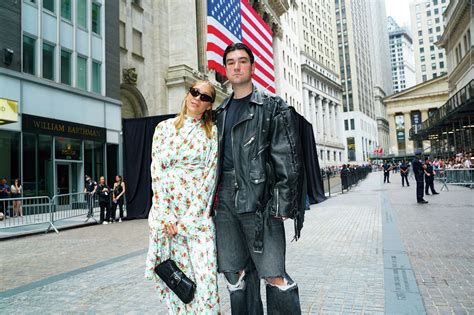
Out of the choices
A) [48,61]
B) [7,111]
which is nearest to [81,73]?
[48,61]

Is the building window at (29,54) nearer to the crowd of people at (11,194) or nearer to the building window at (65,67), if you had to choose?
the building window at (65,67)

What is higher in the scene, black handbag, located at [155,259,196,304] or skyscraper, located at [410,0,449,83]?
skyscraper, located at [410,0,449,83]

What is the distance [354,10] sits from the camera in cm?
10419

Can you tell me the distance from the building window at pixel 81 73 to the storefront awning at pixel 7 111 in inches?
235

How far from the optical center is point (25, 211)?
36.8 ft

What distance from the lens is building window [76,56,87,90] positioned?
20.2 metres

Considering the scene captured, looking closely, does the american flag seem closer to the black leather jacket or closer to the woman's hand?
the black leather jacket

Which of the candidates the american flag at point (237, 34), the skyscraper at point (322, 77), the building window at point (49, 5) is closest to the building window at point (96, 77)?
the building window at point (49, 5)

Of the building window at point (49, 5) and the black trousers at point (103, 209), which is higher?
the building window at point (49, 5)

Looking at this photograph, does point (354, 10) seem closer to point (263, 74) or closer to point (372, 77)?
point (372, 77)

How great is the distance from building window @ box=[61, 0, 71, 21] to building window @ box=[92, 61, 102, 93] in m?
2.76

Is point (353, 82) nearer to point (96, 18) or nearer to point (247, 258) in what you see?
point (96, 18)

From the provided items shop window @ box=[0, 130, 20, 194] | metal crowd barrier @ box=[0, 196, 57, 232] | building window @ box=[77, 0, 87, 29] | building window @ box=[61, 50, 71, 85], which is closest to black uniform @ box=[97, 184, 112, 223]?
metal crowd barrier @ box=[0, 196, 57, 232]

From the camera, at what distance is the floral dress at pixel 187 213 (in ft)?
7.50
